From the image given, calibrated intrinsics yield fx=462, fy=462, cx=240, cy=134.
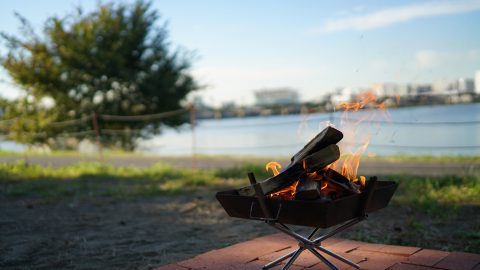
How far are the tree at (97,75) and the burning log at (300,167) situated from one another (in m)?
14.4

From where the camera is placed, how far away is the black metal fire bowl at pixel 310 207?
94.6 inches

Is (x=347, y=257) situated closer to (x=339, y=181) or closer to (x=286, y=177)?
(x=339, y=181)

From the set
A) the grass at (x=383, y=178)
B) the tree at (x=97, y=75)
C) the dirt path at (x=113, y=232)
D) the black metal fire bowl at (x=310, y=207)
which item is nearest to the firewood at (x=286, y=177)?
the black metal fire bowl at (x=310, y=207)

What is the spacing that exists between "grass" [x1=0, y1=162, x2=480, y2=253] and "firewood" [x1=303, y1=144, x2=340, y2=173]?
59.6 inches

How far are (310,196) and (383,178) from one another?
429 centimetres

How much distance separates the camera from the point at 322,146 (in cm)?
272

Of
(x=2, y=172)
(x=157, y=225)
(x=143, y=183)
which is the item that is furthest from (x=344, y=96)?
(x=2, y=172)

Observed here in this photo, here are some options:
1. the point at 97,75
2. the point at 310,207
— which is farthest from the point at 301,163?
the point at 97,75

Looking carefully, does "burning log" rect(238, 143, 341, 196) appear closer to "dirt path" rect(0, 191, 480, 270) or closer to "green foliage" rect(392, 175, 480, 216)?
"dirt path" rect(0, 191, 480, 270)

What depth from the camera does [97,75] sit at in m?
17.3

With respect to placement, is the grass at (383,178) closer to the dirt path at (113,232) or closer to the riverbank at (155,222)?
the riverbank at (155,222)

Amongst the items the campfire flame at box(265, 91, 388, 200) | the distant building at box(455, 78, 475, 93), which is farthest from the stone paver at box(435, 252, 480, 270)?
the distant building at box(455, 78, 475, 93)

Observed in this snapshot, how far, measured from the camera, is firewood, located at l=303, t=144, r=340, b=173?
2.63m

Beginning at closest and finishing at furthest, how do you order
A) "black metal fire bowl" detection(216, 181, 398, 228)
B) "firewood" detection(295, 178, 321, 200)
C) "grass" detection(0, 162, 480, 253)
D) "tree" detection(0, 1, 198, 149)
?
"black metal fire bowl" detection(216, 181, 398, 228) → "firewood" detection(295, 178, 321, 200) → "grass" detection(0, 162, 480, 253) → "tree" detection(0, 1, 198, 149)
